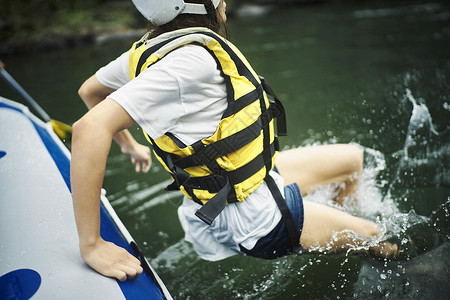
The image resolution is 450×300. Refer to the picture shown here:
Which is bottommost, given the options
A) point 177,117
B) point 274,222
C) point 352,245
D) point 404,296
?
point 404,296

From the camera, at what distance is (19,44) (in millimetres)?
9977

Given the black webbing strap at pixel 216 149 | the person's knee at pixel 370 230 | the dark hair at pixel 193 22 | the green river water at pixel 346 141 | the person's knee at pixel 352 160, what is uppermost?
the dark hair at pixel 193 22

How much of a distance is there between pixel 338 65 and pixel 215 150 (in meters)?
4.55

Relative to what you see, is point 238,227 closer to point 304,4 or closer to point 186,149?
point 186,149

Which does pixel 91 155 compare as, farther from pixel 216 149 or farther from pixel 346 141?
pixel 346 141

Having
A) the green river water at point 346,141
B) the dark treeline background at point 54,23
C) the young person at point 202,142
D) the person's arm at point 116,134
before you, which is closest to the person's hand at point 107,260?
the young person at point 202,142

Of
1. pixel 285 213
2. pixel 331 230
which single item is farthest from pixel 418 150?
pixel 285 213

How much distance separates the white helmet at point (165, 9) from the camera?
1.18 meters

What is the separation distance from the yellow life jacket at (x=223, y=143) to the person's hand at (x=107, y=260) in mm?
308

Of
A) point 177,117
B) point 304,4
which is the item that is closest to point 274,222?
point 177,117

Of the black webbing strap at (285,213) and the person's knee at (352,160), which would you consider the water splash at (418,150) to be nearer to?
the person's knee at (352,160)

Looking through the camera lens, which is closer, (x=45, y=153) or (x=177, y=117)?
(x=177, y=117)

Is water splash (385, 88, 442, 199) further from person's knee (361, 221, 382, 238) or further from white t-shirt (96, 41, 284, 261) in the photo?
white t-shirt (96, 41, 284, 261)

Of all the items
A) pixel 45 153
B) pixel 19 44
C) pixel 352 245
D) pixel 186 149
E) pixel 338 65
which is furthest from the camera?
pixel 19 44
